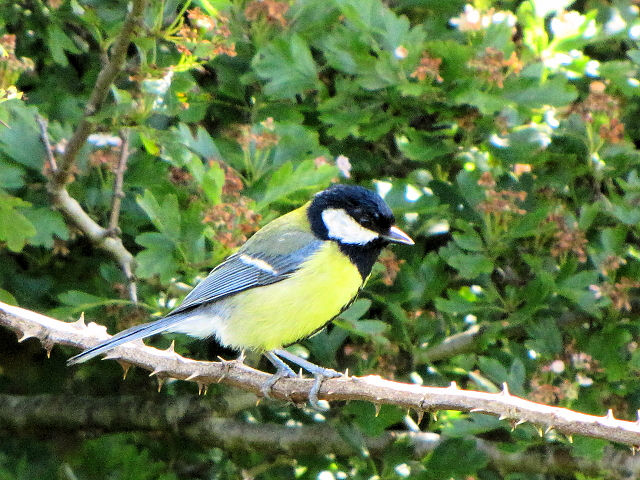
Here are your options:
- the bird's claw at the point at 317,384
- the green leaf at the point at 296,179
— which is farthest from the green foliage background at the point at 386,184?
the bird's claw at the point at 317,384

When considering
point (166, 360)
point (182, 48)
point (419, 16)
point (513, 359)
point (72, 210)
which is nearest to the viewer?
point (166, 360)

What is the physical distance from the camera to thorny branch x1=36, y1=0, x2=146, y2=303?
7.63ft

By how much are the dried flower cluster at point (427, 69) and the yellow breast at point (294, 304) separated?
1.76 feet

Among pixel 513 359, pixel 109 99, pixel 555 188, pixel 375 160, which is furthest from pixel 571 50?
pixel 109 99

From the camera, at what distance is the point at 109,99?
329 cm

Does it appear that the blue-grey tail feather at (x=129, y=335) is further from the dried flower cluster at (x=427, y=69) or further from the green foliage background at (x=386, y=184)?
the dried flower cluster at (x=427, y=69)

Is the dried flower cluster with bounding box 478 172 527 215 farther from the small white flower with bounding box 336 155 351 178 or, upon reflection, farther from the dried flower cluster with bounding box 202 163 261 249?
the dried flower cluster with bounding box 202 163 261 249

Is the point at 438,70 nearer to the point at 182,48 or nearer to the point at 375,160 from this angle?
the point at 375,160

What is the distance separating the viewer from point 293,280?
271 centimetres

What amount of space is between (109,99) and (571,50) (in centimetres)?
150

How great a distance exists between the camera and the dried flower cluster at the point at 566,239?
2.79 meters

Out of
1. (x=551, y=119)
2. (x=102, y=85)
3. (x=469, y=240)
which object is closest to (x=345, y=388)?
(x=469, y=240)

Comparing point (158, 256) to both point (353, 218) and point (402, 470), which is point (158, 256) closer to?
point (353, 218)

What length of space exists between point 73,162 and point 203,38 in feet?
1.55
